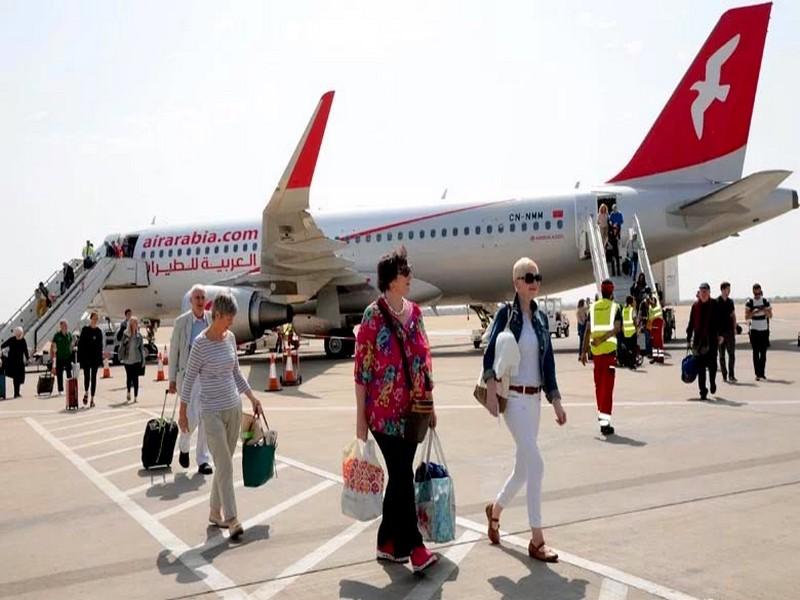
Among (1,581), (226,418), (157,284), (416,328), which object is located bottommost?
(1,581)

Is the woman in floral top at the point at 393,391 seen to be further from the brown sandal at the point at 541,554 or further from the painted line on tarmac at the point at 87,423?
the painted line on tarmac at the point at 87,423

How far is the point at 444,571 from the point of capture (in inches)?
166

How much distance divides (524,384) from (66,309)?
21137mm

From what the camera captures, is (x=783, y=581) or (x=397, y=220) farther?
(x=397, y=220)

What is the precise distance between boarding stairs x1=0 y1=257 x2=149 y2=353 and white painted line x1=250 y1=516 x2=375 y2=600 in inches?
780

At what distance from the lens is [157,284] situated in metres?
24.5

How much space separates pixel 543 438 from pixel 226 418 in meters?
3.83

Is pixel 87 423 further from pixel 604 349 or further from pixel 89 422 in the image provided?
pixel 604 349

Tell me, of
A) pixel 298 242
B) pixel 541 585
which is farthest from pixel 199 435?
pixel 298 242

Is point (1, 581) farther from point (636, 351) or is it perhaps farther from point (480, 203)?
point (480, 203)

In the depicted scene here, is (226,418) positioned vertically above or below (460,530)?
above

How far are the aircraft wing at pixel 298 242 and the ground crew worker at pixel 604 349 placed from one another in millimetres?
8802

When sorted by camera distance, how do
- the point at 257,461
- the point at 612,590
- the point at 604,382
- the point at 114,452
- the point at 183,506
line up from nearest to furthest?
the point at 612,590, the point at 257,461, the point at 183,506, the point at 604,382, the point at 114,452

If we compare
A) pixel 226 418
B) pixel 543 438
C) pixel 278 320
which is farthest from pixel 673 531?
pixel 278 320
